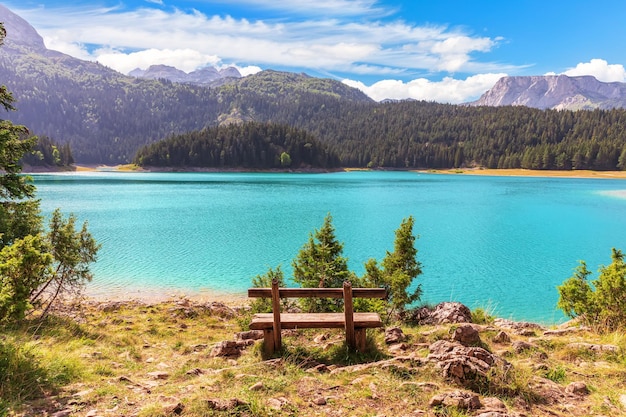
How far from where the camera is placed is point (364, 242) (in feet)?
127

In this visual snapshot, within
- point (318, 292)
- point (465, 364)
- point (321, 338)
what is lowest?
point (321, 338)

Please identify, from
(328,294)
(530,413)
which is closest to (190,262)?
(328,294)

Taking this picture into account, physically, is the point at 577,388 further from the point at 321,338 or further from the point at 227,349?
the point at 227,349

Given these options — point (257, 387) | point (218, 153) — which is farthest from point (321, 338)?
point (218, 153)

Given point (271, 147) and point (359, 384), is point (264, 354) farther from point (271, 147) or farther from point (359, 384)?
point (271, 147)

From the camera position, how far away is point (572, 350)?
10.1 meters

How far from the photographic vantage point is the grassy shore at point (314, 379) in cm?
711

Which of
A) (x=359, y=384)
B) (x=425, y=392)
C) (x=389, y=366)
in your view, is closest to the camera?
(x=425, y=392)

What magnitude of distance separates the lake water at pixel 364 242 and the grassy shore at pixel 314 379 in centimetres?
1286

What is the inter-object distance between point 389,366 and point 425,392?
130 cm

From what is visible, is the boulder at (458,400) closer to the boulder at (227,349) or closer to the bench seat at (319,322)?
the bench seat at (319,322)

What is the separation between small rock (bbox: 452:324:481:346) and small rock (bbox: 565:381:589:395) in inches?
103

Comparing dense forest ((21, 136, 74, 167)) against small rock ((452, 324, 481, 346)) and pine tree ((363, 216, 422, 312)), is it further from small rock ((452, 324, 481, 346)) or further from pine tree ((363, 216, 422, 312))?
small rock ((452, 324, 481, 346))

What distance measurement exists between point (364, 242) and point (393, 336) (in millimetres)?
27623
